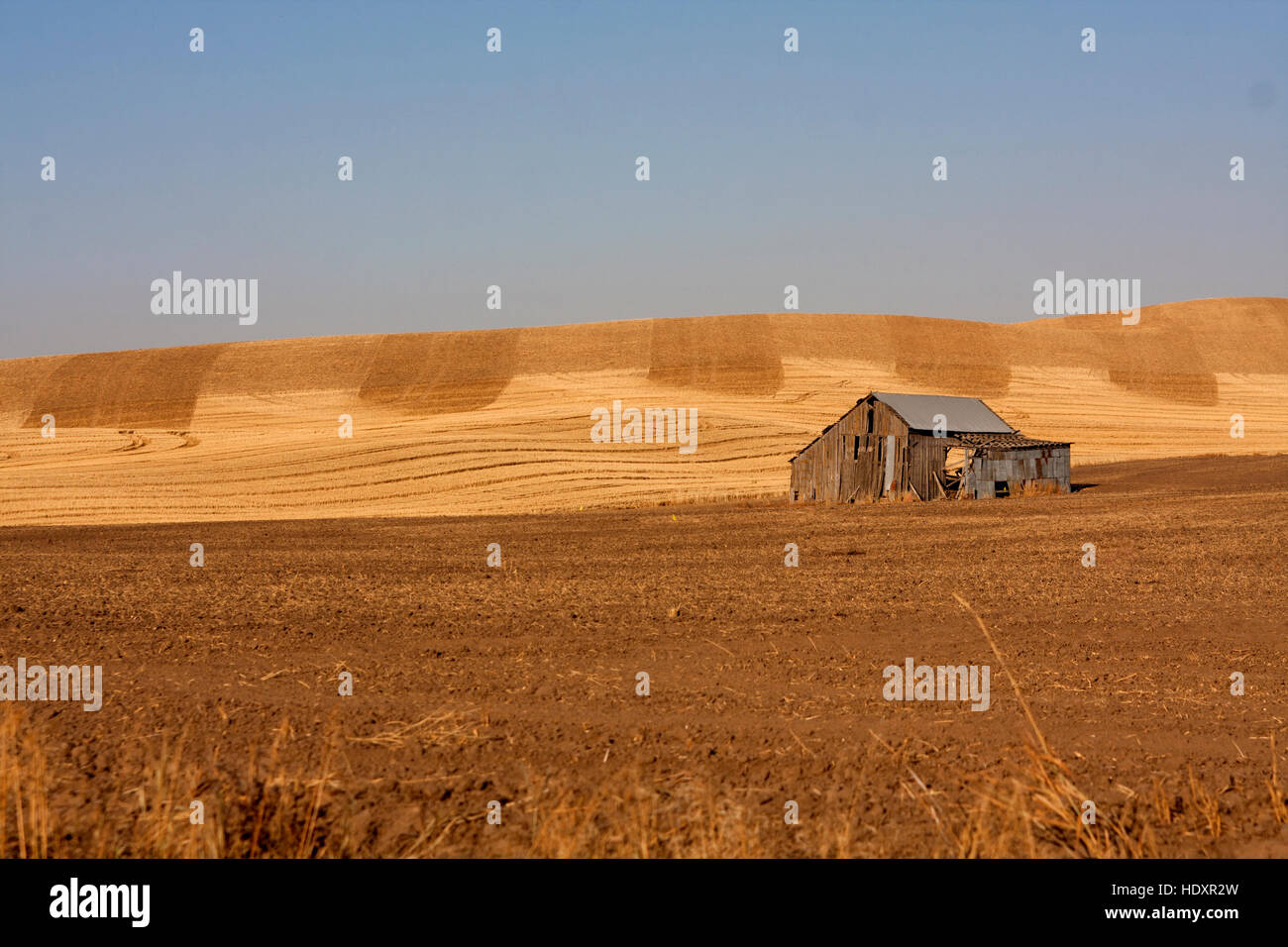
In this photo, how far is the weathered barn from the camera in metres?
36.1

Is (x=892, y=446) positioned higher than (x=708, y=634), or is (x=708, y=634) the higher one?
(x=892, y=446)

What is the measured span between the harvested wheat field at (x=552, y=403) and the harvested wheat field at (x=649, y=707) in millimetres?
17185

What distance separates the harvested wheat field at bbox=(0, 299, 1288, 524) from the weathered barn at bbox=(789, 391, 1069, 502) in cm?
271

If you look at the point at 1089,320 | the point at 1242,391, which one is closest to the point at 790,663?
the point at 1242,391

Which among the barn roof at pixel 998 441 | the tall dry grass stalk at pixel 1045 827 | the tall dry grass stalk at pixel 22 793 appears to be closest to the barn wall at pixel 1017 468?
the barn roof at pixel 998 441

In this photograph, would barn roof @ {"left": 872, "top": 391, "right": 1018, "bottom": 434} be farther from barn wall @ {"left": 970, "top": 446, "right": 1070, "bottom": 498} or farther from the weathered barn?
barn wall @ {"left": 970, "top": 446, "right": 1070, "bottom": 498}

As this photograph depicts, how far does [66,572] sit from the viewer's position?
19297 millimetres

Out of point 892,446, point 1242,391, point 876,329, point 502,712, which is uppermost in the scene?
point 876,329

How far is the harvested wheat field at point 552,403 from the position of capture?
3844cm

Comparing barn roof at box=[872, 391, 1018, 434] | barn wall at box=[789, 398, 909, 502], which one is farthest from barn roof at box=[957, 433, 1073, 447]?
barn wall at box=[789, 398, 909, 502]

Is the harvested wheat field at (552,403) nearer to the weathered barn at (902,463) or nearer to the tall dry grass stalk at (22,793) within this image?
the weathered barn at (902,463)

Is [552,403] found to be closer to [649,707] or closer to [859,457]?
[859,457]
